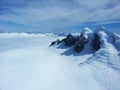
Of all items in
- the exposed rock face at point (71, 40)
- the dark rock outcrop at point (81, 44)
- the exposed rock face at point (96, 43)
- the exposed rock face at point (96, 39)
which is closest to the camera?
the exposed rock face at point (96, 39)

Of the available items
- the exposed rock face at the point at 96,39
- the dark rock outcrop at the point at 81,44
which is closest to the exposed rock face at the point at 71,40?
the exposed rock face at the point at 96,39

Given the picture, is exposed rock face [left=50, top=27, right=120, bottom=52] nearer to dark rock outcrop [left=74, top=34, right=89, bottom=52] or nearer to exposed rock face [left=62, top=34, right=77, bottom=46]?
dark rock outcrop [left=74, top=34, right=89, bottom=52]

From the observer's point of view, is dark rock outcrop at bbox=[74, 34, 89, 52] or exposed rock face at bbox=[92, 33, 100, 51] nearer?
exposed rock face at bbox=[92, 33, 100, 51]

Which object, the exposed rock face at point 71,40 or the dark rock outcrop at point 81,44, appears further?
the exposed rock face at point 71,40

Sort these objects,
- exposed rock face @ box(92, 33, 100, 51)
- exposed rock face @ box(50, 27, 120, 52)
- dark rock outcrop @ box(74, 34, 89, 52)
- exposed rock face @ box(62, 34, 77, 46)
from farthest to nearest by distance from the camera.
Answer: exposed rock face @ box(62, 34, 77, 46), dark rock outcrop @ box(74, 34, 89, 52), exposed rock face @ box(92, 33, 100, 51), exposed rock face @ box(50, 27, 120, 52)

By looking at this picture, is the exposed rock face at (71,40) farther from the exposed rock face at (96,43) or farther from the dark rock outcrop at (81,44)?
the exposed rock face at (96,43)

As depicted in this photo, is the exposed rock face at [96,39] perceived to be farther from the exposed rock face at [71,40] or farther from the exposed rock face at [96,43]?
the exposed rock face at [71,40]

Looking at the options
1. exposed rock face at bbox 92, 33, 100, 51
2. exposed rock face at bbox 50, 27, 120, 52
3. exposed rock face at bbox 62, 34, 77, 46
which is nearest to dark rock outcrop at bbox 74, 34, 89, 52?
exposed rock face at bbox 50, 27, 120, 52

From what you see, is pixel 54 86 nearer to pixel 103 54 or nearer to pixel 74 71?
pixel 74 71

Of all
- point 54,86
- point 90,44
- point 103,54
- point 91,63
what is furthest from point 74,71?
point 90,44

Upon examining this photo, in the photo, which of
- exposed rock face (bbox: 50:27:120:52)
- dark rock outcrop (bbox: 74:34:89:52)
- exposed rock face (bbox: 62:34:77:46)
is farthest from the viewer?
exposed rock face (bbox: 62:34:77:46)

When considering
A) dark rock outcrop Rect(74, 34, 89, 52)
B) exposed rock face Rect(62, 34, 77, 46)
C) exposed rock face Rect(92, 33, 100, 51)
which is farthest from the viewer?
exposed rock face Rect(62, 34, 77, 46)

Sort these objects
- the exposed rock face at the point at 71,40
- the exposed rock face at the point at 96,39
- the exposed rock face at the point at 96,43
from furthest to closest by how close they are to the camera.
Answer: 1. the exposed rock face at the point at 71,40
2. the exposed rock face at the point at 96,43
3. the exposed rock face at the point at 96,39

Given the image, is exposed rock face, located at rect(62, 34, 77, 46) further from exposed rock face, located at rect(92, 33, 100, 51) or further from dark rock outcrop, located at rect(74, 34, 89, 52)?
exposed rock face, located at rect(92, 33, 100, 51)
